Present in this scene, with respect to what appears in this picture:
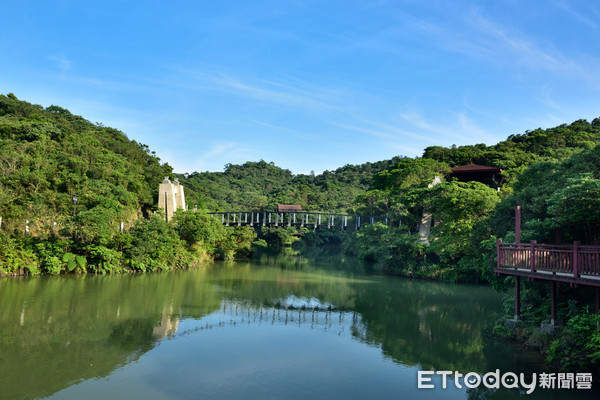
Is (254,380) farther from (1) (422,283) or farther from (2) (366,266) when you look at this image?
(2) (366,266)

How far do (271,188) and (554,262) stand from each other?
65.0 meters

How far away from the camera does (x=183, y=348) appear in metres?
9.83

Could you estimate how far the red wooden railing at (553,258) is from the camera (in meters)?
7.81

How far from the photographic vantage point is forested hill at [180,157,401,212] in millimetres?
50250

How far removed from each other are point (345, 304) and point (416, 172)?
49.2 feet

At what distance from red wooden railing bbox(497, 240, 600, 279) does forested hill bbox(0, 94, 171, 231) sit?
17722mm

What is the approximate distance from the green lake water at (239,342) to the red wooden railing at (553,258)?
6.46 ft

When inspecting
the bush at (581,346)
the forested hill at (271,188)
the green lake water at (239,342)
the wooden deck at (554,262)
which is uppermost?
the forested hill at (271,188)

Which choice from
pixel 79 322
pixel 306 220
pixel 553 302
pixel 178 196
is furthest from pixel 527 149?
pixel 79 322

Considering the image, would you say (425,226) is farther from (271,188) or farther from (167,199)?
(271,188)

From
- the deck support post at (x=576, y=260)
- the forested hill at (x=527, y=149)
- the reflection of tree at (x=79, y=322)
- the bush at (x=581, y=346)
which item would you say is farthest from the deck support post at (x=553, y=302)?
the forested hill at (x=527, y=149)

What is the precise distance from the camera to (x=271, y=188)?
72.8 metres

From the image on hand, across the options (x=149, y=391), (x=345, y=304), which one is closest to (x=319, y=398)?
(x=149, y=391)

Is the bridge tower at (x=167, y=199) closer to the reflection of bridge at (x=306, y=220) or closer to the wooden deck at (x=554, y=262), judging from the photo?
the reflection of bridge at (x=306, y=220)
